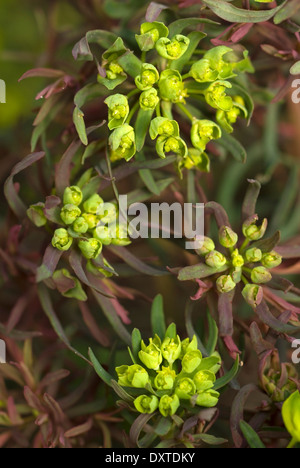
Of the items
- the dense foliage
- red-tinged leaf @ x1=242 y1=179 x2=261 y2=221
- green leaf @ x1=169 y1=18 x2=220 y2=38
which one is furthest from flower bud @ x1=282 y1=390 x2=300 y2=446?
green leaf @ x1=169 y1=18 x2=220 y2=38

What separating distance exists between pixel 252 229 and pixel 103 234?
165mm

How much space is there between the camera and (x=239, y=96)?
775 millimetres

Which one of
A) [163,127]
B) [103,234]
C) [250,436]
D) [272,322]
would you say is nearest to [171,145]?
[163,127]

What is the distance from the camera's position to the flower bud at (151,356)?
2.22 feet

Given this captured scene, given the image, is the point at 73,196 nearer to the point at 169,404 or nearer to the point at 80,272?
the point at 80,272

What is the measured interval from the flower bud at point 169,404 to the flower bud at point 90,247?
0.17 metres

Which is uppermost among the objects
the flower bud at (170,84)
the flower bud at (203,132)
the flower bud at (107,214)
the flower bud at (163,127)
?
the flower bud at (170,84)

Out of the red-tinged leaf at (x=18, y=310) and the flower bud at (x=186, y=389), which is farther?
the red-tinged leaf at (x=18, y=310)

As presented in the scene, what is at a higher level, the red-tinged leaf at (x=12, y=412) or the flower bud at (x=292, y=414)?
the flower bud at (x=292, y=414)

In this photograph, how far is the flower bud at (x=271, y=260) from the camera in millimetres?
704

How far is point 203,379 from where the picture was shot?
69cm

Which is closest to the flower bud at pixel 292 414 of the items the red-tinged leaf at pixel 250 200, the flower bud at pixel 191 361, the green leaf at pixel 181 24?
the flower bud at pixel 191 361

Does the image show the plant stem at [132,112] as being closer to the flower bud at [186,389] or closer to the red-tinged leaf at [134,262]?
the red-tinged leaf at [134,262]

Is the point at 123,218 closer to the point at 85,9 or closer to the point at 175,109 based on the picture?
the point at 175,109
